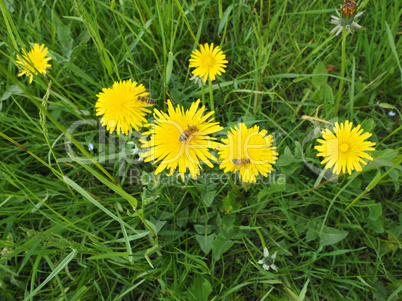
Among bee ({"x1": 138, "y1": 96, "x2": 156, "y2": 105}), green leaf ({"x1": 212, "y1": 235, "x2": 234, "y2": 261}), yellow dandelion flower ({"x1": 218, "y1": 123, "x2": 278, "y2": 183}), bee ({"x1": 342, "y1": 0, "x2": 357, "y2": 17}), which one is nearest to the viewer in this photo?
bee ({"x1": 342, "y1": 0, "x2": 357, "y2": 17})

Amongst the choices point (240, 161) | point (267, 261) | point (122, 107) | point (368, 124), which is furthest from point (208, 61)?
point (267, 261)

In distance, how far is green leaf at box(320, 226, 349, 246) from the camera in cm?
171

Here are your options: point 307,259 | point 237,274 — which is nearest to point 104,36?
point 237,274

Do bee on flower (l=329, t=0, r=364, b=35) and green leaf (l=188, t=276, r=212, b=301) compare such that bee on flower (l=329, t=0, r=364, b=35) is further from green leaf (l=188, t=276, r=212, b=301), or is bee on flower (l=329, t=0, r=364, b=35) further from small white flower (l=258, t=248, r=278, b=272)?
green leaf (l=188, t=276, r=212, b=301)

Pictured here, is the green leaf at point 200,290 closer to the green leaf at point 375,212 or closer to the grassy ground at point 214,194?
the grassy ground at point 214,194

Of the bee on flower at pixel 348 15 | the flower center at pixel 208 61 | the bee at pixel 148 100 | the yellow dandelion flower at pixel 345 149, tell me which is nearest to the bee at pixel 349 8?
the bee on flower at pixel 348 15

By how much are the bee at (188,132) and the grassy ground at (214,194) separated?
1.43 ft

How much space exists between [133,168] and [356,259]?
1.54m

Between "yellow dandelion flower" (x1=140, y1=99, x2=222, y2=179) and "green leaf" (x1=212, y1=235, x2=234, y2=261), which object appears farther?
"green leaf" (x1=212, y1=235, x2=234, y2=261)

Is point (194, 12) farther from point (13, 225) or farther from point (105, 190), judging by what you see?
point (13, 225)

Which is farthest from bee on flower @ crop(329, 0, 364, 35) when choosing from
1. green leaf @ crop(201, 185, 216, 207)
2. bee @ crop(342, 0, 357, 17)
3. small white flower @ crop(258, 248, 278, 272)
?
small white flower @ crop(258, 248, 278, 272)

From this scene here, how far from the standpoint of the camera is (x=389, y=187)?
1.93 meters

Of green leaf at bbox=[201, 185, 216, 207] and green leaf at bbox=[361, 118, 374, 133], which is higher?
green leaf at bbox=[361, 118, 374, 133]

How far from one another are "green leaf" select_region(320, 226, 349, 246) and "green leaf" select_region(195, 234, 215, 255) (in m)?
0.66
